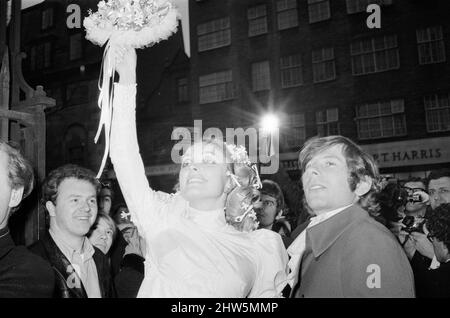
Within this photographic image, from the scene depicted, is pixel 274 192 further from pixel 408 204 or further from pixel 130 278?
pixel 130 278

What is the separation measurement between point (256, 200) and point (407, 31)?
898cm

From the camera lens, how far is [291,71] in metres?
10.2

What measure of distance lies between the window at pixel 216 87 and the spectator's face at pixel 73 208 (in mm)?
8564

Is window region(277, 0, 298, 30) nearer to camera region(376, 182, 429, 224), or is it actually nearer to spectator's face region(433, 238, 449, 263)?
camera region(376, 182, 429, 224)

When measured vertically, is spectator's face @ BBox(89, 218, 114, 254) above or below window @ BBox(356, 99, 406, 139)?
below

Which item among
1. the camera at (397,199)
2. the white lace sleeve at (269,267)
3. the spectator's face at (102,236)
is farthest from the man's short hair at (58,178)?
the camera at (397,199)

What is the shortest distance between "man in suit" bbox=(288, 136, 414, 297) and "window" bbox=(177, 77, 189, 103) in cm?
961

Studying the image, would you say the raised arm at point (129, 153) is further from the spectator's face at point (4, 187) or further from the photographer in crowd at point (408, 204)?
the photographer in crowd at point (408, 204)

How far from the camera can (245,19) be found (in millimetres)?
10227

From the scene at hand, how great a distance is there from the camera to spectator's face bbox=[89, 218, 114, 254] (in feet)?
7.54

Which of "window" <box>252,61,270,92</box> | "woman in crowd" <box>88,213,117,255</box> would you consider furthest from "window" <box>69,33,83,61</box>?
"woman in crowd" <box>88,213,117,255</box>

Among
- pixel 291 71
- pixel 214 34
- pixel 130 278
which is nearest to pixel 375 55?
pixel 291 71

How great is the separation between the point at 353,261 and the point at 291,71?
9.34 m

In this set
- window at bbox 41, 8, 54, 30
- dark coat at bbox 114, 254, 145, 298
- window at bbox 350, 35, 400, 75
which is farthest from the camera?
window at bbox 41, 8, 54, 30
